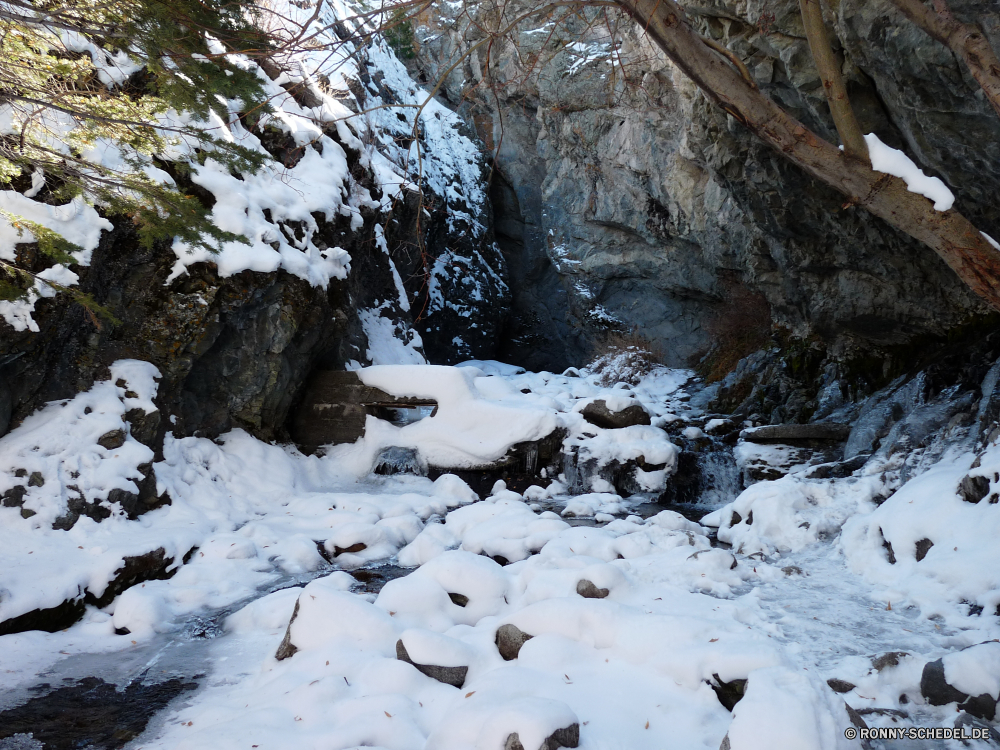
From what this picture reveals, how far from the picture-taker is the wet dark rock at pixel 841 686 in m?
2.85

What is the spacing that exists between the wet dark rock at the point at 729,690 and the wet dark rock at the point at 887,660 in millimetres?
718

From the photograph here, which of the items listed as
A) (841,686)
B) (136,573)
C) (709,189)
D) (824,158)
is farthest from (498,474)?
(709,189)

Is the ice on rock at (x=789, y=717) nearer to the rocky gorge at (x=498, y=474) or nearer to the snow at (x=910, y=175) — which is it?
A: the rocky gorge at (x=498, y=474)

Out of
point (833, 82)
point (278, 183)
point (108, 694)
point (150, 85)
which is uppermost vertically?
point (278, 183)

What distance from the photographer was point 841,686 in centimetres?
288

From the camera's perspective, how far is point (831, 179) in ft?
11.1

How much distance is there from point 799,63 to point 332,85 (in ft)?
29.4

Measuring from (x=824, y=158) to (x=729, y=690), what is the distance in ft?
8.81

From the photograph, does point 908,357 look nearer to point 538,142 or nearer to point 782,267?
point 782,267

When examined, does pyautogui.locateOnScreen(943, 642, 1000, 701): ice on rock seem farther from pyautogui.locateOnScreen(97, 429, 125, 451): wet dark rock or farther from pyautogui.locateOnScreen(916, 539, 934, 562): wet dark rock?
pyautogui.locateOnScreen(97, 429, 125, 451): wet dark rock

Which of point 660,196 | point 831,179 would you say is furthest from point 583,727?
point 660,196

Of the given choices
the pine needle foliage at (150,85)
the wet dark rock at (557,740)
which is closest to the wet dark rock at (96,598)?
the pine needle foliage at (150,85)

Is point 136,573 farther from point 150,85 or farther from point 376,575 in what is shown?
point 150,85

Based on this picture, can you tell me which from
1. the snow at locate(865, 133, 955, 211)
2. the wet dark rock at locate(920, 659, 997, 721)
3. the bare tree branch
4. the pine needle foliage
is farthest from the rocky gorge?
the snow at locate(865, 133, 955, 211)
